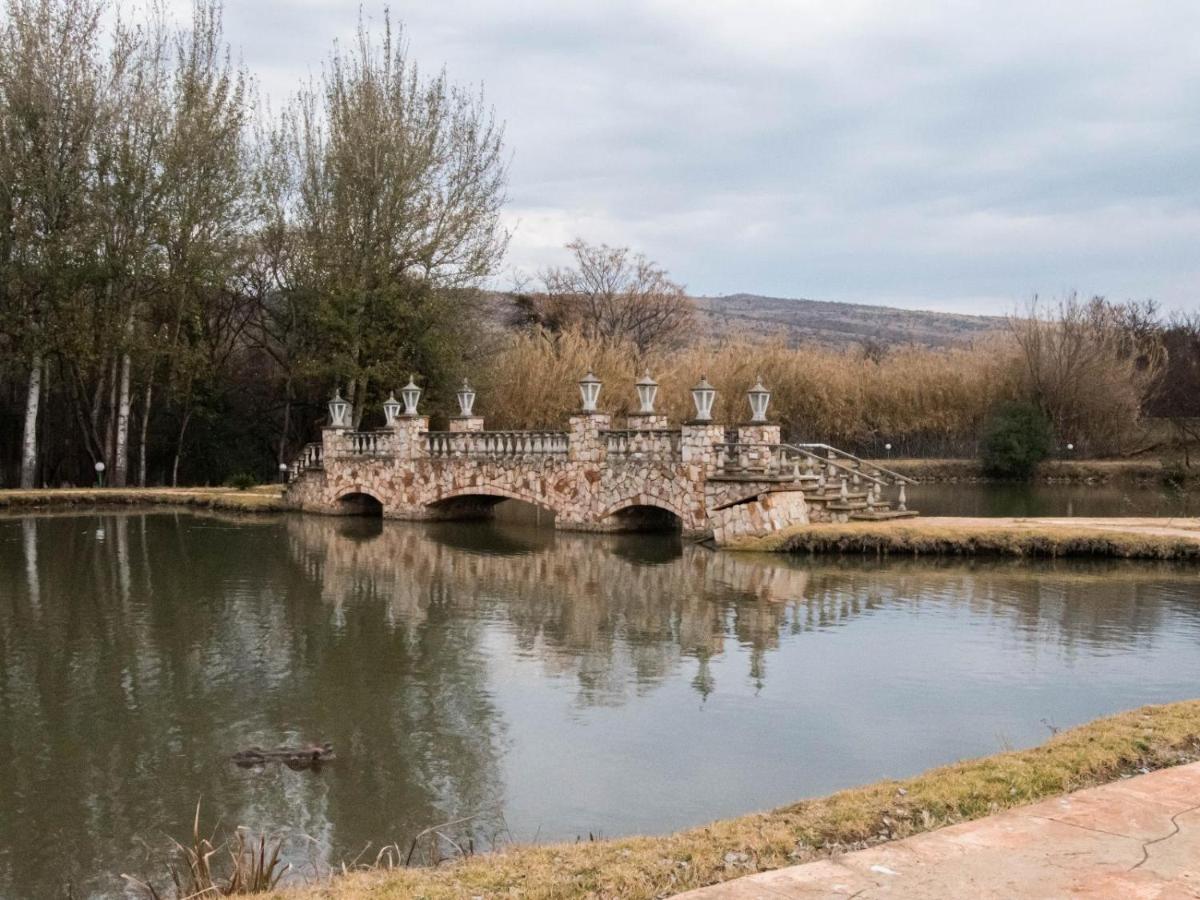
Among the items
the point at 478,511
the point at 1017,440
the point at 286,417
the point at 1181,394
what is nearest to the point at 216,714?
the point at 478,511

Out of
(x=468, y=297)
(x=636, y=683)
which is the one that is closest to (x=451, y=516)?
(x=468, y=297)

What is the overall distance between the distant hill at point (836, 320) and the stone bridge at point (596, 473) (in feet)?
246

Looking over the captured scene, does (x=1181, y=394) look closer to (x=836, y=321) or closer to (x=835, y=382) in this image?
(x=835, y=382)

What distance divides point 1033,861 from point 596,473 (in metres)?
19.6

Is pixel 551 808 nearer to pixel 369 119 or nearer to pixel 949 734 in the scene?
pixel 949 734

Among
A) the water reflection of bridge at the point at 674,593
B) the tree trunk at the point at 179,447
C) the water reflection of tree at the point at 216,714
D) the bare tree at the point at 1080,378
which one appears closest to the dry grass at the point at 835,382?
the bare tree at the point at 1080,378

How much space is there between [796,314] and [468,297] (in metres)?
92.4

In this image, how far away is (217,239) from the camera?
35.6m

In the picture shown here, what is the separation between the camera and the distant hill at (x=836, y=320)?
109 meters

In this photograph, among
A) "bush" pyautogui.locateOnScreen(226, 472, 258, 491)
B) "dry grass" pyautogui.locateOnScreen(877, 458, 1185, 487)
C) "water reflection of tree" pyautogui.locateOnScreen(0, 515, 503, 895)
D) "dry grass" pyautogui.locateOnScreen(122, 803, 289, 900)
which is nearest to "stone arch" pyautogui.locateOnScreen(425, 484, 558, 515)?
"water reflection of tree" pyautogui.locateOnScreen(0, 515, 503, 895)

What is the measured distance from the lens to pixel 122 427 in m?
34.1

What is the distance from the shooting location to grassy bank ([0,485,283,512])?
30656mm

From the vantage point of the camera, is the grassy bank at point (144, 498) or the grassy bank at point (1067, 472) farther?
the grassy bank at point (1067, 472)

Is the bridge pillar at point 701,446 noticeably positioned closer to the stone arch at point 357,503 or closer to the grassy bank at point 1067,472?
the stone arch at point 357,503
